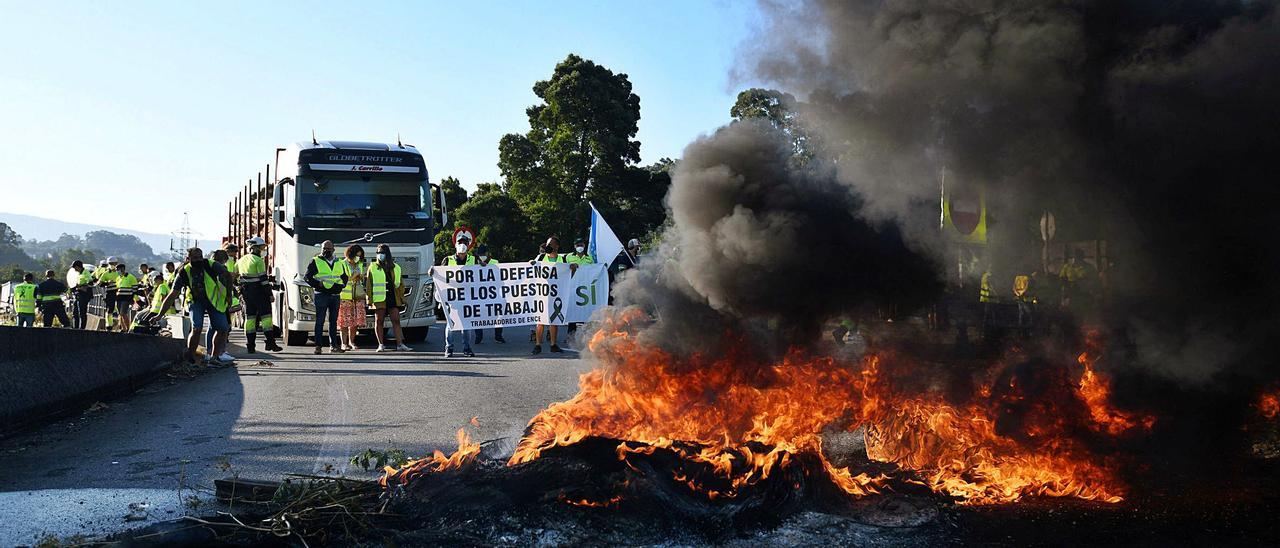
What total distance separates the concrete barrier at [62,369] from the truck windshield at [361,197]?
5.61m

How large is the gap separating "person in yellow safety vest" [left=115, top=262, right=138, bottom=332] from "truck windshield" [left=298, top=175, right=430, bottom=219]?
843 centimetres

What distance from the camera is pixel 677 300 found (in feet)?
20.5

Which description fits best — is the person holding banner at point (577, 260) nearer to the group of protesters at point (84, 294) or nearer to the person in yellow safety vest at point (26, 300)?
the group of protesters at point (84, 294)

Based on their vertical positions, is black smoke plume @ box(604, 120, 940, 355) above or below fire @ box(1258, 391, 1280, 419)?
above

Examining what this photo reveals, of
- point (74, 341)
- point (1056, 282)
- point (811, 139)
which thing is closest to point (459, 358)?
point (74, 341)

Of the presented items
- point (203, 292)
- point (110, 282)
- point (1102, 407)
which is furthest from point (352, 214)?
point (1102, 407)

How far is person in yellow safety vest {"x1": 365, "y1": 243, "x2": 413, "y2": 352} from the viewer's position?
583 inches

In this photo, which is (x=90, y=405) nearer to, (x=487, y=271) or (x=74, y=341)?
(x=74, y=341)

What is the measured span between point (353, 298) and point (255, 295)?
4.68 ft

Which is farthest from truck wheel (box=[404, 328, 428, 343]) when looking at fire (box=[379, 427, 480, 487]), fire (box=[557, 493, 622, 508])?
fire (box=[557, 493, 622, 508])

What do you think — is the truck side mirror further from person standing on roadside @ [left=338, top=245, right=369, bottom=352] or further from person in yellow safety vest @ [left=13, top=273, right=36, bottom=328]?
person in yellow safety vest @ [left=13, top=273, right=36, bottom=328]

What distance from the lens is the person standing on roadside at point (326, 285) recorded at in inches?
564

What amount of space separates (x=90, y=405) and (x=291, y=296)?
753 centimetres

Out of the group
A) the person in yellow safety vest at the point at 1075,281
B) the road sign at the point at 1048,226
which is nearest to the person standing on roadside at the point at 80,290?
the road sign at the point at 1048,226
